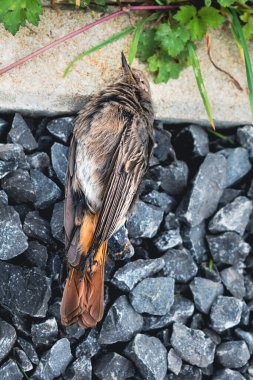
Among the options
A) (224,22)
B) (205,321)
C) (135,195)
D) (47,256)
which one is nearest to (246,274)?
(205,321)

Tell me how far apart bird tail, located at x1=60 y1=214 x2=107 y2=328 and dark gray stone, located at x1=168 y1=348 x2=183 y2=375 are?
49 cm

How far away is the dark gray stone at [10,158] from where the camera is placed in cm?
432

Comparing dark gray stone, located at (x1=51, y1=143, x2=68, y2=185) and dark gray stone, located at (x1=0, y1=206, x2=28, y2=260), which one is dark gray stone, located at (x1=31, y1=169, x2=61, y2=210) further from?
dark gray stone, located at (x1=0, y1=206, x2=28, y2=260)

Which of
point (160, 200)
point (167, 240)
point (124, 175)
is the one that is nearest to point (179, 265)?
point (167, 240)

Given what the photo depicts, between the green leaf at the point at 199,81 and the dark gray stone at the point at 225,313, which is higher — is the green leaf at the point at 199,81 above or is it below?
above

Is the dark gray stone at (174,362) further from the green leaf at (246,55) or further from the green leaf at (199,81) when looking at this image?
the green leaf at (246,55)

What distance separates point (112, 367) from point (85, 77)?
1765 mm

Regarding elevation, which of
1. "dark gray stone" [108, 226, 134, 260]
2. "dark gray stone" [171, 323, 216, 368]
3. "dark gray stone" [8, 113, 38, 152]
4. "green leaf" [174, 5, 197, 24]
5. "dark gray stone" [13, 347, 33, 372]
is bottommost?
"dark gray stone" [13, 347, 33, 372]

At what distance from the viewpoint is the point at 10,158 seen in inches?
171

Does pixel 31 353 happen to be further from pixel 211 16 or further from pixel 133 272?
pixel 211 16

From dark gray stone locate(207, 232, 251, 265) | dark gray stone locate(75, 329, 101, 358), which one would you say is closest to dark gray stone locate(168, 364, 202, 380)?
dark gray stone locate(75, 329, 101, 358)

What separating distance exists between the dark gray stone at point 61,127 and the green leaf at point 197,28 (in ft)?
2.94

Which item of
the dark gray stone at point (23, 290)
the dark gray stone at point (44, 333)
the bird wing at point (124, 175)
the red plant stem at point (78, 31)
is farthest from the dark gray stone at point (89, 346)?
the red plant stem at point (78, 31)

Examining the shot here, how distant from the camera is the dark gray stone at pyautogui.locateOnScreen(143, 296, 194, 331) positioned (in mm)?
4371
